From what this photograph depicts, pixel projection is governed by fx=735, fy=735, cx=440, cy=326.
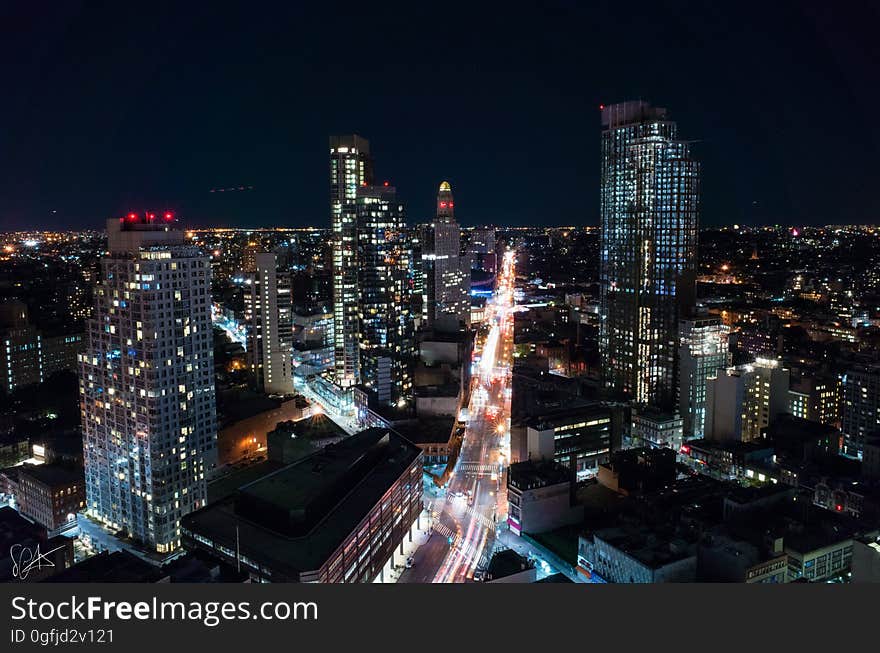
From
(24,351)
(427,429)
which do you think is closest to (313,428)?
(427,429)

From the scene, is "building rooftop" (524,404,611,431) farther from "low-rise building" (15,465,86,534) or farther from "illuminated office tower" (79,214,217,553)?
"low-rise building" (15,465,86,534)

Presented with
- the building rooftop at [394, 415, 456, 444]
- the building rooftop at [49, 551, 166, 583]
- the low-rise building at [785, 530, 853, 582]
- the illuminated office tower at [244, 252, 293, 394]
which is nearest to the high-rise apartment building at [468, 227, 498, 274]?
the illuminated office tower at [244, 252, 293, 394]

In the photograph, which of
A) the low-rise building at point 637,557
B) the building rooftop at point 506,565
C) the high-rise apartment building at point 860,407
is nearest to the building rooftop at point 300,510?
the building rooftop at point 506,565

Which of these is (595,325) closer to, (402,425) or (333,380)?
(333,380)

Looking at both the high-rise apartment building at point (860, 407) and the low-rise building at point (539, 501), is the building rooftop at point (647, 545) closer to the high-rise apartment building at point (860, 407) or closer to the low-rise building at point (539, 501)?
the low-rise building at point (539, 501)

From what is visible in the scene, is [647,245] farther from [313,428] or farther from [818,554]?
[818,554]
